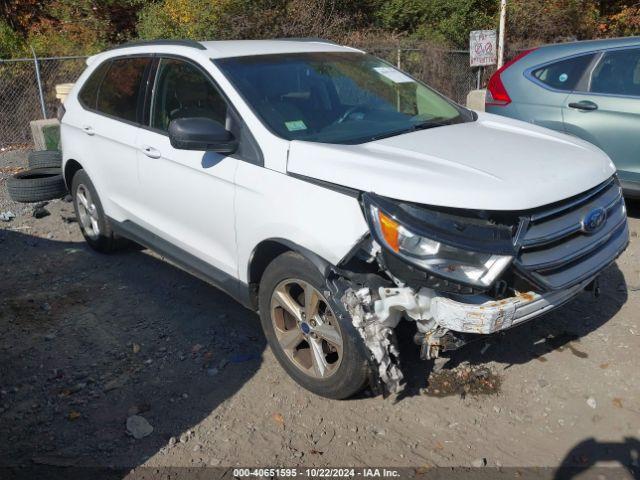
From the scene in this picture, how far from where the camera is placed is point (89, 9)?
1528 cm

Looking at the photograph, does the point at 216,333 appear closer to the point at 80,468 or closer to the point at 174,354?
the point at 174,354

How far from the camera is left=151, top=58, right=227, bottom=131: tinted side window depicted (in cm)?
411

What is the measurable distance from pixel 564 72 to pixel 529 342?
3336 mm

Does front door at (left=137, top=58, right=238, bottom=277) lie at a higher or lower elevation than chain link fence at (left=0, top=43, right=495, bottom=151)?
higher

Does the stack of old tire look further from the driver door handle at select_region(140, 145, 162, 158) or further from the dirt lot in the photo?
the driver door handle at select_region(140, 145, 162, 158)

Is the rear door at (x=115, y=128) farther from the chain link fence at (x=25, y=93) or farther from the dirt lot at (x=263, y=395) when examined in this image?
the chain link fence at (x=25, y=93)

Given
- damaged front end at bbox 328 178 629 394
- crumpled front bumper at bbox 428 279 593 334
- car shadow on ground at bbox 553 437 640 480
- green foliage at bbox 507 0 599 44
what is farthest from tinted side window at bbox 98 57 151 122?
green foliage at bbox 507 0 599 44

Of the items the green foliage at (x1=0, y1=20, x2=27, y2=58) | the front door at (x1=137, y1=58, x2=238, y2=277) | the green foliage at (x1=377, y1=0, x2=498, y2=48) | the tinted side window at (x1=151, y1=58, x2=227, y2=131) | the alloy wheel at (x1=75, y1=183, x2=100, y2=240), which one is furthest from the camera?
the green foliage at (x1=377, y1=0, x2=498, y2=48)

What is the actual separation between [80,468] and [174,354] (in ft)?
3.63

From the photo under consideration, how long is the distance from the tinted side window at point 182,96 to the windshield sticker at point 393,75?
130 cm

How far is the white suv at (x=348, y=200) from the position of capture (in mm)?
3025

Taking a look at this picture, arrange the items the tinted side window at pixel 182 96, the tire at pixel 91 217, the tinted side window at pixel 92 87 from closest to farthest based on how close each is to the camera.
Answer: the tinted side window at pixel 182 96
the tinted side window at pixel 92 87
the tire at pixel 91 217

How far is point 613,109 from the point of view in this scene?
19.5 ft

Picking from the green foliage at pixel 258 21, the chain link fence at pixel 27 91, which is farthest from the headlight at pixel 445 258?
the green foliage at pixel 258 21
